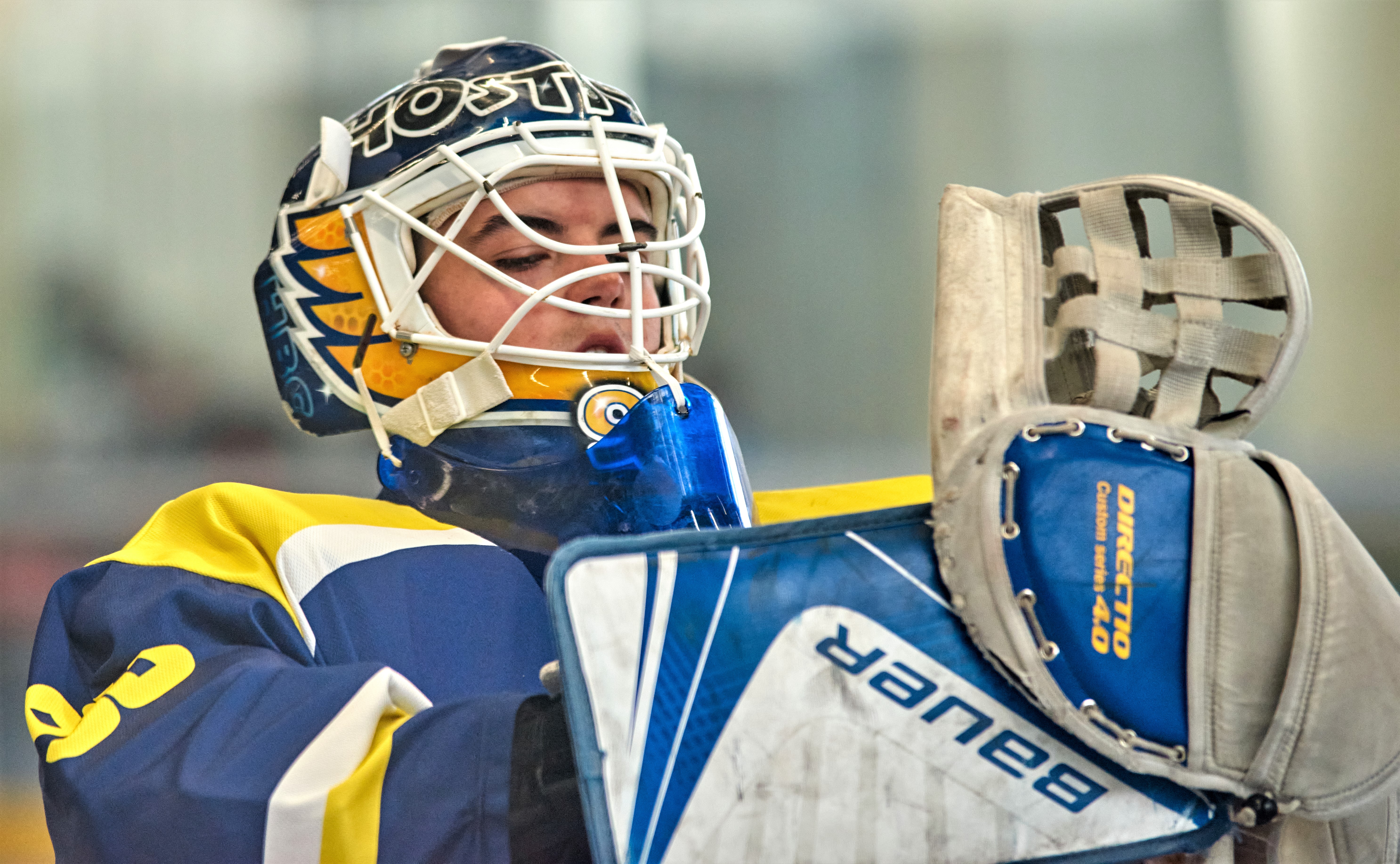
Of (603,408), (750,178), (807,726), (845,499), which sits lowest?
(845,499)

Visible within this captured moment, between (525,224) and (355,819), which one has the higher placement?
(525,224)

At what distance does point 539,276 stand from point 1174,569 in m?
0.67

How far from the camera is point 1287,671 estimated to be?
54 centimetres

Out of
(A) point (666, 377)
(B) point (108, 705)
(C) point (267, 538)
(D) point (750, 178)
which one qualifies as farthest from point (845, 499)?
(D) point (750, 178)

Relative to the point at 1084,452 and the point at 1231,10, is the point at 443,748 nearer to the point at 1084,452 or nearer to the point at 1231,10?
the point at 1084,452

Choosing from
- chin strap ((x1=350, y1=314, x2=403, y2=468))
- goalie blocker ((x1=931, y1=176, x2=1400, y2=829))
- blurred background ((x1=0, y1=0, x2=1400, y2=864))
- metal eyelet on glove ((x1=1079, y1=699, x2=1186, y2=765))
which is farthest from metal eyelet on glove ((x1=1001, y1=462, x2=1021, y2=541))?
blurred background ((x1=0, y1=0, x2=1400, y2=864))

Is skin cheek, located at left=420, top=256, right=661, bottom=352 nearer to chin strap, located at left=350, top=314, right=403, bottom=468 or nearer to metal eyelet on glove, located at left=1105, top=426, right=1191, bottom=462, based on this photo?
chin strap, located at left=350, top=314, right=403, bottom=468

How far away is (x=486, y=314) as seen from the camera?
1.00 metres

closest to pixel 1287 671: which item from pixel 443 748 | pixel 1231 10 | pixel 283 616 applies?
pixel 443 748

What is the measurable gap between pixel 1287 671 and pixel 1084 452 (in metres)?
0.16

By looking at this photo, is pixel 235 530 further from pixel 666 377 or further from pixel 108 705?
pixel 666 377

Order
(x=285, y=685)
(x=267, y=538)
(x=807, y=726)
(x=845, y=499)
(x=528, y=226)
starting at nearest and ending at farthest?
(x=807, y=726) < (x=285, y=685) < (x=267, y=538) < (x=528, y=226) < (x=845, y=499)

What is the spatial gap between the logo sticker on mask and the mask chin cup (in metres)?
0.01

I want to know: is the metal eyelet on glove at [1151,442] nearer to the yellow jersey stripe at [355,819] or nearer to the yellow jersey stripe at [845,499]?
the yellow jersey stripe at [355,819]
